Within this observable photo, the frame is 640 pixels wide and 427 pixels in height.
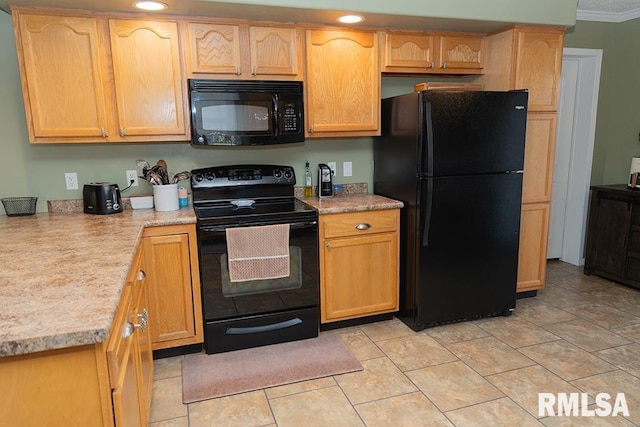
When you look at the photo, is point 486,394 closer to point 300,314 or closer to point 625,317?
point 300,314

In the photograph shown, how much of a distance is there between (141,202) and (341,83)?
1.57 m

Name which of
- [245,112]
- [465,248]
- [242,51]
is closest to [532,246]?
[465,248]

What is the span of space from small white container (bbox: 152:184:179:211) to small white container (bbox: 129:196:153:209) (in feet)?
0.36

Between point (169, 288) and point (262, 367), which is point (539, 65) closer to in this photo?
point (262, 367)

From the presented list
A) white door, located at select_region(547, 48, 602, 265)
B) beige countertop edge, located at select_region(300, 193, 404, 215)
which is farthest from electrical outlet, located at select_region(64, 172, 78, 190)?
white door, located at select_region(547, 48, 602, 265)

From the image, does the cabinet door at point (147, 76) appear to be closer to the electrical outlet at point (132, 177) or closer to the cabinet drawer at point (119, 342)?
the electrical outlet at point (132, 177)

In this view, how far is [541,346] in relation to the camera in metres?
2.78

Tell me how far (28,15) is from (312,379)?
261 cm

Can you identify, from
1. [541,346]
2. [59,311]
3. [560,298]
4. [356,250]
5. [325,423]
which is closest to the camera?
[59,311]

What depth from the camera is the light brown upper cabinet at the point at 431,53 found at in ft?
10.1

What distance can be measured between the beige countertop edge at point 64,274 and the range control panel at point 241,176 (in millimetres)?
336

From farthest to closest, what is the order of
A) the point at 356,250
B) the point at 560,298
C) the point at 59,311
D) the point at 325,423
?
the point at 560,298, the point at 356,250, the point at 325,423, the point at 59,311

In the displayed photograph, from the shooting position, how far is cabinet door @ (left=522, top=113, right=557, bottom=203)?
10.7ft

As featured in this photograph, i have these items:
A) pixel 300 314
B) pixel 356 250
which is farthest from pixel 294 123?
pixel 300 314
